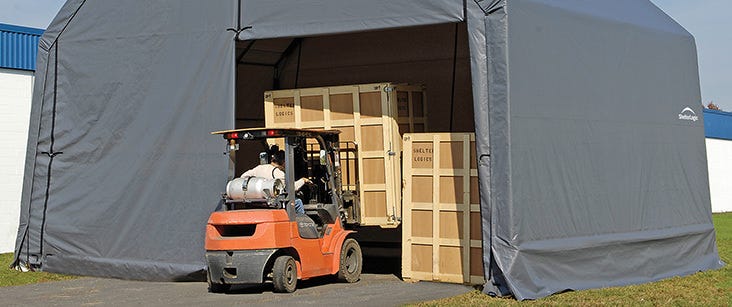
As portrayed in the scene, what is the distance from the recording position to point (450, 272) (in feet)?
45.7

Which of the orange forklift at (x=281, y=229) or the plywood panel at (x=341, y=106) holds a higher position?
the plywood panel at (x=341, y=106)

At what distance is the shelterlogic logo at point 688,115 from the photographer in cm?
1689

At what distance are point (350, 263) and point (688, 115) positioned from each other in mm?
6444

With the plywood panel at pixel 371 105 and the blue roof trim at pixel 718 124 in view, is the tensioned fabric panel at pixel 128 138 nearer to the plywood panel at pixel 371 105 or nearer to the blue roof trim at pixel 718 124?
the plywood panel at pixel 371 105

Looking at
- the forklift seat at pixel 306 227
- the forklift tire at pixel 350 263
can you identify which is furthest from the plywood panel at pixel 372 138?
the forklift seat at pixel 306 227

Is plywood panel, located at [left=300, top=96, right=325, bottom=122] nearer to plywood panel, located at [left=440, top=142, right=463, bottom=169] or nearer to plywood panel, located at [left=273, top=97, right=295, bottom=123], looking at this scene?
plywood panel, located at [left=273, top=97, right=295, bottom=123]

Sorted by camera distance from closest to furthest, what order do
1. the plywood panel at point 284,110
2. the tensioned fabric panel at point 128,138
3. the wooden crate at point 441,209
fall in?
the wooden crate at point 441,209 < the tensioned fabric panel at point 128,138 < the plywood panel at point 284,110

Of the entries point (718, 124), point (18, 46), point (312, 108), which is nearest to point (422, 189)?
point (312, 108)

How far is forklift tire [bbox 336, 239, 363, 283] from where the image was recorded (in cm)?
1426

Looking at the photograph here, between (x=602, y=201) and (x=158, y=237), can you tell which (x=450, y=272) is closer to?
(x=602, y=201)

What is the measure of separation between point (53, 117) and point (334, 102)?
4.63 meters

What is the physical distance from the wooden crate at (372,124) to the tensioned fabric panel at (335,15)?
4.39 ft

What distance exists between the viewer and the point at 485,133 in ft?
42.2

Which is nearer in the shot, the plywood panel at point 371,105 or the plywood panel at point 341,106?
the plywood panel at point 371,105
